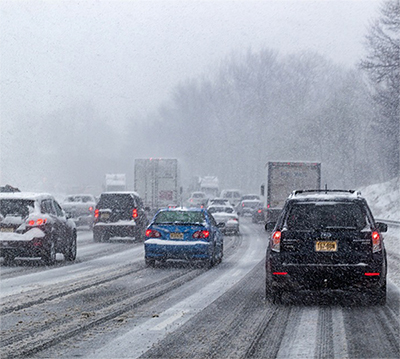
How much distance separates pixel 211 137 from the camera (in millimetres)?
93500

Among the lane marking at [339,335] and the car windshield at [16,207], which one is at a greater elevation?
the car windshield at [16,207]

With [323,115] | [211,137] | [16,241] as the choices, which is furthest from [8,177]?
[16,241]

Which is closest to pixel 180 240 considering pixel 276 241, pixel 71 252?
pixel 71 252

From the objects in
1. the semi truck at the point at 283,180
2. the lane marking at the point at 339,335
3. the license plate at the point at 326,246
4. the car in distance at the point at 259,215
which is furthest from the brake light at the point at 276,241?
the car in distance at the point at 259,215

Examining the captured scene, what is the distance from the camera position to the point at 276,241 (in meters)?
11.4

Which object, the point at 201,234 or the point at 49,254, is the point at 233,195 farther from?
the point at 49,254

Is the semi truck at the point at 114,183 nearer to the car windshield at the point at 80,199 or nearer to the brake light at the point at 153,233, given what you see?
the car windshield at the point at 80,199

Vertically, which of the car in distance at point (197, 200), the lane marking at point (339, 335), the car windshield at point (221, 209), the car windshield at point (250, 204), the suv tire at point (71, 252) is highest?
the car in distance at point (197, 200)

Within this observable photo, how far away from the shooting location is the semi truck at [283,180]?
36062 millimetres

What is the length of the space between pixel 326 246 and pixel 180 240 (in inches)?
280

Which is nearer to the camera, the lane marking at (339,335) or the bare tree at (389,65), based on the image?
the lane marking at (339,335)

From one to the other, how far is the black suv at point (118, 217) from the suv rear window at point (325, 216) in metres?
16.8

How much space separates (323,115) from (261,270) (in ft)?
205

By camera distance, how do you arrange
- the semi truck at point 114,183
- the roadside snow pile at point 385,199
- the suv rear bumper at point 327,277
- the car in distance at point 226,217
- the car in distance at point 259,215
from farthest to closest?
the semi truck at point 114,183 < the car in distance at point 259,215 < the roadside snow pile at point 385,199 < the car in distance at point 226,217 < the suv rear bumper at point 327,277
